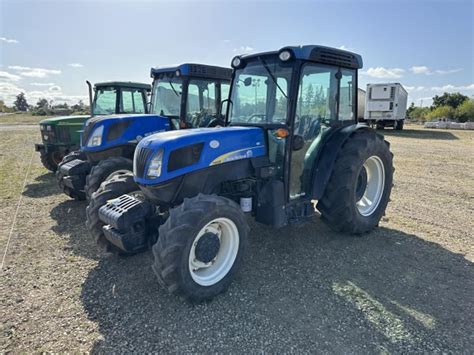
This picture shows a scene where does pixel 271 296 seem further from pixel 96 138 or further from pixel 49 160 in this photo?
pixel 49 160

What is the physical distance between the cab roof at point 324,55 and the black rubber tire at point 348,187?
913 mm

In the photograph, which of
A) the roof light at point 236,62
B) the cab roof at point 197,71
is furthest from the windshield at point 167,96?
the roof light at point 236,62

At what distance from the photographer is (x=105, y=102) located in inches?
336

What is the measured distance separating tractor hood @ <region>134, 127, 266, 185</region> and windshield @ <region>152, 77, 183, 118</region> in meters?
2.73

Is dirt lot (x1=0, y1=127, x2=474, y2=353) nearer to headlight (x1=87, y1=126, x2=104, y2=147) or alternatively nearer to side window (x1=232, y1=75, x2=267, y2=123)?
headlight (x1=87, y1=126, x2=104, y2=147)

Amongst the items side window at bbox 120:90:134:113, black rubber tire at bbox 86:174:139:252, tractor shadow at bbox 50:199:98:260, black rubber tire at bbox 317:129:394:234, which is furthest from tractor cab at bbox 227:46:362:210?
side window at bbox 120:90:134:113

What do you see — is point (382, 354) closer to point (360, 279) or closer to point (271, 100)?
point (360, 279)

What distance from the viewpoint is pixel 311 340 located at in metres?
2.71

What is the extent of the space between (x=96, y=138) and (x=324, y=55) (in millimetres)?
3769

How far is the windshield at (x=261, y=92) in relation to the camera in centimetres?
378

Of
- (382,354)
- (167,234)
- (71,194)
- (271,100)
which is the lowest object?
(382,354)

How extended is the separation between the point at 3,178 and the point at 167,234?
24.8 ft

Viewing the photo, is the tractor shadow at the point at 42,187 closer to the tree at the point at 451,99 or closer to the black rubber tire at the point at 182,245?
the black rubber tire at the point at 182,245

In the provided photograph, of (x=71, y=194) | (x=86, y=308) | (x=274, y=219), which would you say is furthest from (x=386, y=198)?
(x=71, y=194)
